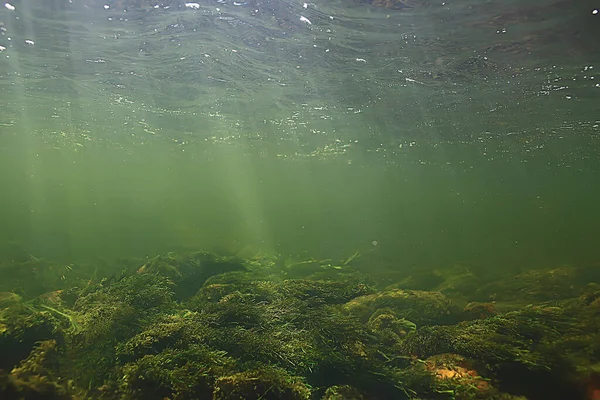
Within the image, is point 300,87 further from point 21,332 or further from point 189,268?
point 21,332

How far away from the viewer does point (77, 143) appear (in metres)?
33.2

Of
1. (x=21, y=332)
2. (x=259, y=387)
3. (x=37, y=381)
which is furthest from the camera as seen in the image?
(x=21, y=332)

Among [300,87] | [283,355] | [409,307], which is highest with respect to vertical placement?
[300,87]

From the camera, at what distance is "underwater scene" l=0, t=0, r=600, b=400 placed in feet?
10.5

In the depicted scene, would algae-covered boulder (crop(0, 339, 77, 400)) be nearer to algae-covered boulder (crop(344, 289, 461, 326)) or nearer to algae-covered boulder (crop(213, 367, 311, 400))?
algae-covered boulder (crop(213, 367, 311, 400))

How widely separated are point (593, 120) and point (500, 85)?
750 centimetres

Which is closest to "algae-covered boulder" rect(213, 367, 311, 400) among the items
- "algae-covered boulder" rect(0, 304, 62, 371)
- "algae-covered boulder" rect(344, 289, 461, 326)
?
"algae-covered boulder" rect(0, 304, 62, 371)

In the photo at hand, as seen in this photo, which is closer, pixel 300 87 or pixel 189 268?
pixel 189 268

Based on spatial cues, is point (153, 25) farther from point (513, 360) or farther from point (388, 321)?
point (513, 360)

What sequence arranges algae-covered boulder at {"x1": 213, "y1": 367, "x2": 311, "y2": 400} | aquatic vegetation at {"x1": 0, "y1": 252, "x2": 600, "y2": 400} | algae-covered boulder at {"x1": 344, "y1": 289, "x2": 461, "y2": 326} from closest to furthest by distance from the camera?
algae-covered boulder at {"x1": 213, "y1": 367, "x2": 311, "y2": 400} < aquatic vegetation at {"x1": 0, "y1": 252, "x2": 600, "y2": 400} < algae-covered boulder at {"x1": 344, "y1": 289, "x2": 461, "y2": 326}

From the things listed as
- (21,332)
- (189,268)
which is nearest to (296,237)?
(189,268)

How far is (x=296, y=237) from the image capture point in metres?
24.1

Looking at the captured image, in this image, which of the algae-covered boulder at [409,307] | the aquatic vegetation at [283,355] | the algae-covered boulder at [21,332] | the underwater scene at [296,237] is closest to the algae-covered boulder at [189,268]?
the underwater scene at [296,237]

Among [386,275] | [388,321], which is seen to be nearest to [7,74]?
[386,275]
